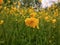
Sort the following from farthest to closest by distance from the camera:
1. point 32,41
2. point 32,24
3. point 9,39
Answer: point 32,41, point 9,39, point 32,24

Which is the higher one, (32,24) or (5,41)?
(32,24)

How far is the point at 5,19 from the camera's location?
2.65 m

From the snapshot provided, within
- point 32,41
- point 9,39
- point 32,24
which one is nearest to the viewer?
point 32,24

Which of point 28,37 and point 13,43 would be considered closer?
point 13,43

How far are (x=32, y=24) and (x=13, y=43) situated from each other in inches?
9.7

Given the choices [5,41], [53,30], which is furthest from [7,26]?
[53,30]

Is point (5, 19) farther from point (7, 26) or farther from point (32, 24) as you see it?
point (32, 24)

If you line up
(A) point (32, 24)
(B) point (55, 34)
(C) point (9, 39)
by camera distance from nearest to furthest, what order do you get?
1. (A) point (32, 24)
2. (C) point (9, 39)
3. (B) point (55, 34)

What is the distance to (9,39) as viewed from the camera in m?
2.16

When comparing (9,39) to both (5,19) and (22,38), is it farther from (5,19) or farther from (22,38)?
(5,19)

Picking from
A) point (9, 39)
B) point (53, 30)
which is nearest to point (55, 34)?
point (53, 30)

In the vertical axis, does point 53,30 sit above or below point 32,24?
below

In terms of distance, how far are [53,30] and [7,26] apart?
0.65 metres

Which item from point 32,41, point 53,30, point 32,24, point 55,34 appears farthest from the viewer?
point 53,30
